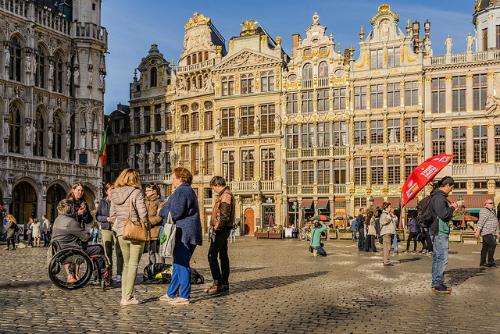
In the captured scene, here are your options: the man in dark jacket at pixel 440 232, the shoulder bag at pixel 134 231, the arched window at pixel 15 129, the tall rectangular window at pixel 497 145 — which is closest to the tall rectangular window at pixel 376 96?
the tall rectangular window at pixel 497 145

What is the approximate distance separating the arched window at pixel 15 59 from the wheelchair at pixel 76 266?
104 feet

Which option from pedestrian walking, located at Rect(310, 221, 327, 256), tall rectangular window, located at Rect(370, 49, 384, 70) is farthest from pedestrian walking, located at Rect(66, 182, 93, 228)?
tall rectangular window, located at Rect(370, 49, 384, 70)

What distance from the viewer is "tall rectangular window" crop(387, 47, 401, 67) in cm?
4153

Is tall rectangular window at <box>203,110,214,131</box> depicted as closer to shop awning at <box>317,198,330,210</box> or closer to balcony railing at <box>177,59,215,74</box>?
balcony railing at <box>177,59,215,74</box>

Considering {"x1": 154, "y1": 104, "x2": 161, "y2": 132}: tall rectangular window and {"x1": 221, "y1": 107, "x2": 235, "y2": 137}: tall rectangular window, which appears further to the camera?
{"x1": 154, "y1": 104, "x2": 161, "y2": 132}: tall rectangular window

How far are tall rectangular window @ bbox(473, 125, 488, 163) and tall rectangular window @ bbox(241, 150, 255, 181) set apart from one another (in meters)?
15.4

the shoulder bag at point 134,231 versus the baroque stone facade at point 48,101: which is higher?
the baroque stone facade at point 48,101

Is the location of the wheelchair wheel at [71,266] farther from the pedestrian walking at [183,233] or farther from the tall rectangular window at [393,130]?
the tall rectangular window at [393,130]

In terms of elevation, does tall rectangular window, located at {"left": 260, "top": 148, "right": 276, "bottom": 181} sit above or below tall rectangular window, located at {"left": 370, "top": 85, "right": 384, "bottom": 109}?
below

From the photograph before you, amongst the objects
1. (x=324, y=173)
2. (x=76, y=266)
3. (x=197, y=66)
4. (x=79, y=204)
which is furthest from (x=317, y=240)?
(x=197, y=66)

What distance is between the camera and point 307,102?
1735 inches

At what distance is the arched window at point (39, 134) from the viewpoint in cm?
4084

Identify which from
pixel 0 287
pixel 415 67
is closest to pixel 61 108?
pixel 415 67

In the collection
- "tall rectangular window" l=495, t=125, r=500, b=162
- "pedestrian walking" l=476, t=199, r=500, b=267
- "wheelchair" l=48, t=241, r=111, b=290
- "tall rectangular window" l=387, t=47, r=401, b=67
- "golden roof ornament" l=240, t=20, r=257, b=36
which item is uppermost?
"golden roof ornament" l=240, t=20, r=257, b=36
